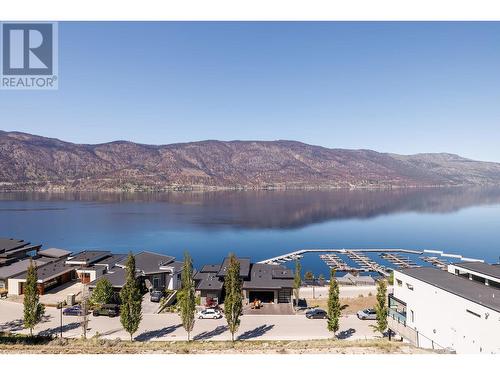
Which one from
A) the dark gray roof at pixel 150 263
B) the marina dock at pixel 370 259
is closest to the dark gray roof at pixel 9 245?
the dark gray roof at pixel 150 263

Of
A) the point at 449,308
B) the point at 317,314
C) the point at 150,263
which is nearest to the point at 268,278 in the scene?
the point at 317,314

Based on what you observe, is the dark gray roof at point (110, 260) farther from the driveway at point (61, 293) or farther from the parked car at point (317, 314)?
the parked car at point (317, 314)

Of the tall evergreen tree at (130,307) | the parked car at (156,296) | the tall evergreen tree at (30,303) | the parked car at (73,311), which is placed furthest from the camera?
the parked car at (156,296)

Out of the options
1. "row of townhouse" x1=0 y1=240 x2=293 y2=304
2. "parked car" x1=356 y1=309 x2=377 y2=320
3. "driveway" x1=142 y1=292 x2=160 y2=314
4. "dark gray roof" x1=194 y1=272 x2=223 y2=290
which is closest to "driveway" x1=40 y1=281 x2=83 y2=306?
"row of townhouse" x1=0 y1=240 x2=293 y2=304

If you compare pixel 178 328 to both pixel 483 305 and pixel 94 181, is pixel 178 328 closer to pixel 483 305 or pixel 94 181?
pixel 483 305

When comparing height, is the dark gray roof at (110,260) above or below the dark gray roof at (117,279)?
below

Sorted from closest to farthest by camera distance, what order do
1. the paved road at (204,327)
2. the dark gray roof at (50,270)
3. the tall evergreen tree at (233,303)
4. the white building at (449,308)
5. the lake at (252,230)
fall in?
the white building at (449,308) → the tall evergreen tree at (233,303) → the paved road at (204,327) → the dark gray roof at (50,270) → the lake at (252,230)
